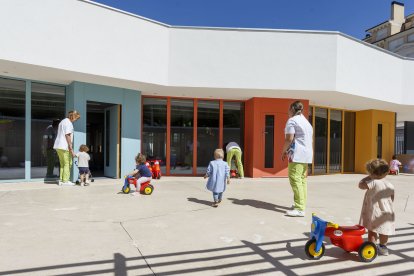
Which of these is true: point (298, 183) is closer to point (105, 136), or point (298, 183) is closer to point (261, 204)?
point (261, 204)

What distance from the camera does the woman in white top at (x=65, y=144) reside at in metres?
7.52

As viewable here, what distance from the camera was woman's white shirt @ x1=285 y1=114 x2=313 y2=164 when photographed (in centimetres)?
490

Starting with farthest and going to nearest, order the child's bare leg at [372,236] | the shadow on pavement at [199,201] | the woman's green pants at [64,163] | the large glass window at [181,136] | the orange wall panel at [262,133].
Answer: the large glass window at [181,136], the orange wall panel at [262,133], the woman's green pants at [64,163], the shadow on pavement at [199,201], the child's bare leg at [372,236]

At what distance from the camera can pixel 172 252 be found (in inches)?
127

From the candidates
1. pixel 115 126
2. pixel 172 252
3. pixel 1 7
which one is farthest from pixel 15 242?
pixel 115 126

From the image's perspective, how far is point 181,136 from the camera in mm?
10859

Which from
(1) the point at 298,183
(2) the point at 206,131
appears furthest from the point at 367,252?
(2) the point at 206,131

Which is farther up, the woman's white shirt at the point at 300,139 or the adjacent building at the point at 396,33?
the adjacent building at the point at 396,33

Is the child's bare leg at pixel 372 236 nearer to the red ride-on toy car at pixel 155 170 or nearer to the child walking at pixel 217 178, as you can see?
the child walking at pixel 217 178

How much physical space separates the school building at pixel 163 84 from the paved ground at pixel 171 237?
3.06 meters

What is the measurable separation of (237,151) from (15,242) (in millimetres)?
7103

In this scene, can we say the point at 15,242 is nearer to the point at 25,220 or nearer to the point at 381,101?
the point at 25,220

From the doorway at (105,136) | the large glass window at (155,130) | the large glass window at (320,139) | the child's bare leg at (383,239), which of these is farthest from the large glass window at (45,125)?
the large glass window at (320,139)

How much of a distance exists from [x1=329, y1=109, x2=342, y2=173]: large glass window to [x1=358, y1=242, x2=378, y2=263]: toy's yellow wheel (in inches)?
417
